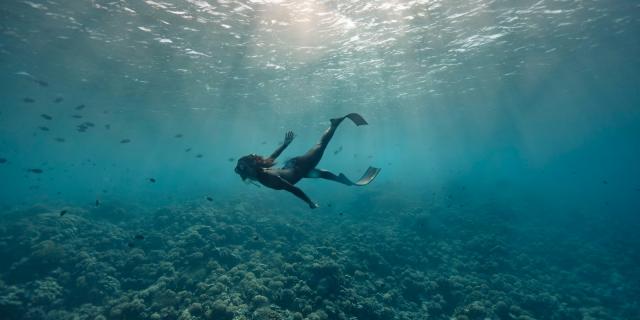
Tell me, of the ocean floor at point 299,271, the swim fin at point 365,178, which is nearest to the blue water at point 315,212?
the ocean floor at point 299,271

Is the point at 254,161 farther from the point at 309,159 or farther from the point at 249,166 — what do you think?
the point at 309,159

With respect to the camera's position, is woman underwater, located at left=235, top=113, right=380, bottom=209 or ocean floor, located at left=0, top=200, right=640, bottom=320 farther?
ocean floor, located at left=0, top=200, right=640, bottom=320

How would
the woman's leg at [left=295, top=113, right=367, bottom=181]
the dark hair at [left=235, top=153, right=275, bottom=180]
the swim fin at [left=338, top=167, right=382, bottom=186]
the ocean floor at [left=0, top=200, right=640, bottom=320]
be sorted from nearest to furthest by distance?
the dark hair at [left=235, top=153, right=275, bottom=180] < the woman's leg at [left=295, top=113, right=367, bottom=181] < the swim fin at [left=338, top=167, right=382, bottom=186] < the ocean floor at [left=0, top=200, right=640, bottom=320]

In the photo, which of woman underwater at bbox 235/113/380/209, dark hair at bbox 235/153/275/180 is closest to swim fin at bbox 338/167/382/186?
woman underwater at bbox 235/113/380/209

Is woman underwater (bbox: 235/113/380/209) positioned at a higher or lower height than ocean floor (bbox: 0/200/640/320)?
higher

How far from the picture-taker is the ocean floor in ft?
36.0

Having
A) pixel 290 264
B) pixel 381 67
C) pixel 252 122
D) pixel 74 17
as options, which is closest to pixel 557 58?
pixel 381 67

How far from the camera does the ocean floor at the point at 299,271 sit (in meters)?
11.0

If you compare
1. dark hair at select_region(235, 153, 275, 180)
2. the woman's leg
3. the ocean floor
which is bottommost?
the ocean floor

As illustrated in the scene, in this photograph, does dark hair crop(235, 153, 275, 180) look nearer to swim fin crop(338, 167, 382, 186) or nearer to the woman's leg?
the woman's leg

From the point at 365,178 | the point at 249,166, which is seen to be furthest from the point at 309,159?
the point at 365,178

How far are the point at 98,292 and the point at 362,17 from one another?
17.7 m

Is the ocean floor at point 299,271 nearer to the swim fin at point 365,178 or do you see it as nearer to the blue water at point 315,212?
the blue water at point 315,212

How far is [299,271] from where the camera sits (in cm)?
1273
